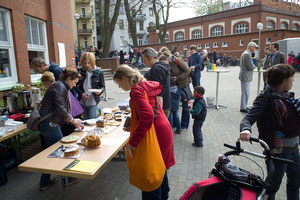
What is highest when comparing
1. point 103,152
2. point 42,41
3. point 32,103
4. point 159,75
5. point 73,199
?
point 42,41

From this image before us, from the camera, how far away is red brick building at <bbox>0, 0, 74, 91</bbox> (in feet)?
19.9

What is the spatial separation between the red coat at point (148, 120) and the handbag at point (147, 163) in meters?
0.09

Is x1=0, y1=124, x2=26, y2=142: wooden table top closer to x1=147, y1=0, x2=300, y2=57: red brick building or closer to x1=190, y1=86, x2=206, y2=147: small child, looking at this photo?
x1=190, y1=86, x2=206, y2=147: small child

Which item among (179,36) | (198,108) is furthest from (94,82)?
(179,36)

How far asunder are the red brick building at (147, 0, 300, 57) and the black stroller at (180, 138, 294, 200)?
32692 millimetres

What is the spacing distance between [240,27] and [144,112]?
40705 mm

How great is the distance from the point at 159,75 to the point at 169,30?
46221 mm

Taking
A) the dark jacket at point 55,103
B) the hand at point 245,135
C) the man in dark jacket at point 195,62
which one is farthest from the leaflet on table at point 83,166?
the man in dark jacket at point 195,62

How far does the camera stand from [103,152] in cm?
279

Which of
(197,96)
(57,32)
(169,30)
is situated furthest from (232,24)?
(197,96)

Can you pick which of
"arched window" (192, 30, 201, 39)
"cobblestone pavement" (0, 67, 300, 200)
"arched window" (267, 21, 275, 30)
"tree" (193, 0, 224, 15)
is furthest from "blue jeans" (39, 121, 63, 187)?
"tree" (193, 0, 224, 15)

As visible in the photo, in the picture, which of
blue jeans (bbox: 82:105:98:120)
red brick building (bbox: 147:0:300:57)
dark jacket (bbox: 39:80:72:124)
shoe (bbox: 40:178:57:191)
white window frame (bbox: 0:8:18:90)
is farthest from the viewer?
red brick building (bbox: 147:0:300:57)

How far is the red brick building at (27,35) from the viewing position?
239 inches

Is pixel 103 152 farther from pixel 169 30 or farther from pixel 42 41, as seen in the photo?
pixel 169 30
